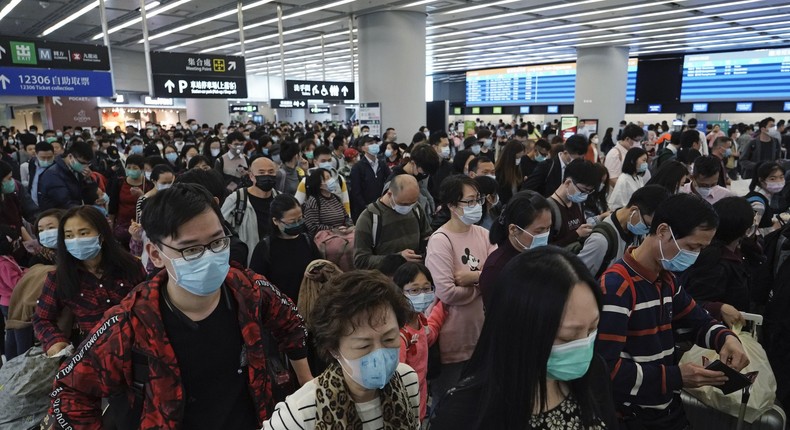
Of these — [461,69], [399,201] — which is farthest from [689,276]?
[461,69]

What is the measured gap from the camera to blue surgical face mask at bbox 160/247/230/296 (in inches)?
65.8

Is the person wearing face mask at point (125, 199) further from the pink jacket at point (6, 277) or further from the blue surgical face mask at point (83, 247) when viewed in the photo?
the blue surgical face mask at point (83, 247)

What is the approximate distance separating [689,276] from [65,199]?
6.10 meters

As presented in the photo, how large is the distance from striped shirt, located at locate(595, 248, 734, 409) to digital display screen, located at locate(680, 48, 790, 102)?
74.3 feet

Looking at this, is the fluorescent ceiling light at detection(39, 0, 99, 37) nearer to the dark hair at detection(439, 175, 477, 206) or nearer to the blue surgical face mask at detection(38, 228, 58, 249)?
the blue surgical face mask at detection(38, 228, 58, 249)

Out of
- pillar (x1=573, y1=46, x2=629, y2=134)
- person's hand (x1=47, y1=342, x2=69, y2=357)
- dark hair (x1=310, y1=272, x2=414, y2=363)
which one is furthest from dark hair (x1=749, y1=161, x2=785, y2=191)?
pillar (x1=573, y1=46, x2=629, y2=134)

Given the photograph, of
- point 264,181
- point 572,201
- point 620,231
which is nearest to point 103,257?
point 264,181

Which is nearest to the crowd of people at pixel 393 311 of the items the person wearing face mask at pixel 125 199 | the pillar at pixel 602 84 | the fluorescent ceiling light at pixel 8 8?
the person wearing face mask at pixel 125 199

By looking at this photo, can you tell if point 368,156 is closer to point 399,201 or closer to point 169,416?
point 399,201

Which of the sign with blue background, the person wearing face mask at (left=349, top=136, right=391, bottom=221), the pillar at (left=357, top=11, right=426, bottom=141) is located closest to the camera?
the person wearing face mask at (left=349, top=136, right=391, bottom=221)

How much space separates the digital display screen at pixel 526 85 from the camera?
81.0 feet

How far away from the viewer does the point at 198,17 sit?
42.2 feet

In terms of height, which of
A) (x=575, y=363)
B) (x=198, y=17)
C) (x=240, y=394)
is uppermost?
(x=198, y=17)

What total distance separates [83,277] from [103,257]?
158 millimetres
